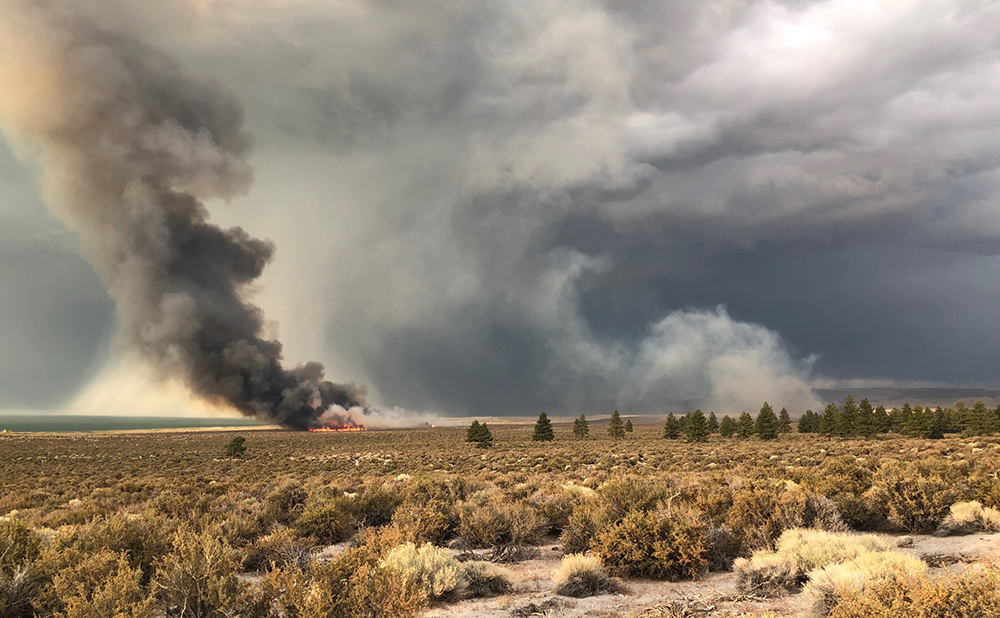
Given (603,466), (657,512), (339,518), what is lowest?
(603,466)

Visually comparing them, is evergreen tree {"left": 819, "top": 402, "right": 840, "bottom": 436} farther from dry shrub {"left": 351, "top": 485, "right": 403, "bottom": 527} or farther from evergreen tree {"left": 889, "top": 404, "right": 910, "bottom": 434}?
dry shrub {"left": 351, "top": 485, "right": 403, "bottom": 527}

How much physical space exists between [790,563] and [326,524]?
1103cm

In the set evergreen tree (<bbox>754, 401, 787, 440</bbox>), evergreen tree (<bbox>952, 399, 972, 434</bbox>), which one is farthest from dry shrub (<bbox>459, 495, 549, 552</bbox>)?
evergreen tree (<bbox>952, 399, 972, 434</bbox>)

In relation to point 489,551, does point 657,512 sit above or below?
above

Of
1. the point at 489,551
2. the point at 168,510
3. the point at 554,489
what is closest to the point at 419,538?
the point at 489,551

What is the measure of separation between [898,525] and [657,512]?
6.83 metres

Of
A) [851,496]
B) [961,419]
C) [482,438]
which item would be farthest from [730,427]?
[851,496]

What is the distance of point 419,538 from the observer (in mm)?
11656

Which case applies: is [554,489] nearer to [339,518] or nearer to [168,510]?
[339,518]

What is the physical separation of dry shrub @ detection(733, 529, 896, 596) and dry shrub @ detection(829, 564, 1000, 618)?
2.59m

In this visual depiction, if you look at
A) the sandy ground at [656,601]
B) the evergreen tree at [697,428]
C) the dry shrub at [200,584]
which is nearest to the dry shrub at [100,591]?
the dry shrub at [200,584]

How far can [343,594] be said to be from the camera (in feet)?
19.9

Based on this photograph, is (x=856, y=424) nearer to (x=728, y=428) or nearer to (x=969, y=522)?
(x=728, y=428)

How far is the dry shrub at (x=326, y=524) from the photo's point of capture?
519 inches
